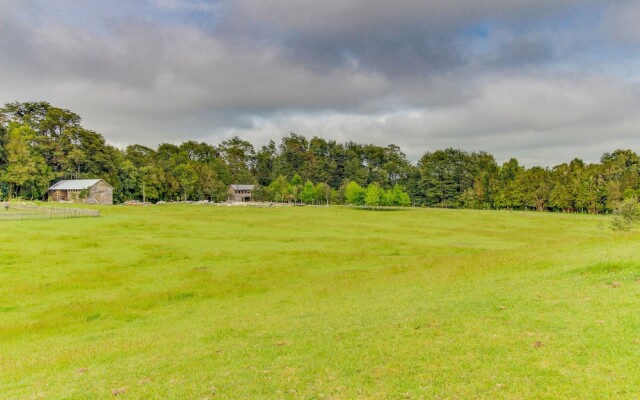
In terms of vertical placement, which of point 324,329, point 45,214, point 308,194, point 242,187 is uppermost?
point 242,187

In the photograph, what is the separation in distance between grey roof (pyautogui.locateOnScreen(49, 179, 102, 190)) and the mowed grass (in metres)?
85.7

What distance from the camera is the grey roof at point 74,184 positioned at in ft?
349

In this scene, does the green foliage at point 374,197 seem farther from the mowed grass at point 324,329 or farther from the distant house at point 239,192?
the mowed grass at point 324,329

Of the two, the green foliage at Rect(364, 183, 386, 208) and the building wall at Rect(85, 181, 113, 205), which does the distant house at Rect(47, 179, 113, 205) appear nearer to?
the building wall at Rect(85, 181, 113, 205)

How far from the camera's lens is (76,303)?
2153 cm

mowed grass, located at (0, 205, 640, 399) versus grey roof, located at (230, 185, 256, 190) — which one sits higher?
grey roof, located at (230, 185, 256, 190)

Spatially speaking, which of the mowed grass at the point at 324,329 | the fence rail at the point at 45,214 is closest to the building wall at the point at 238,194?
the fence rail at the point at 45,214

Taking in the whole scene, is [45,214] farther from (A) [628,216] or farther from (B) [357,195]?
(B) [357,195]

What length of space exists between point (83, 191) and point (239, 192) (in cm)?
6911

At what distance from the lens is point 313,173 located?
178m

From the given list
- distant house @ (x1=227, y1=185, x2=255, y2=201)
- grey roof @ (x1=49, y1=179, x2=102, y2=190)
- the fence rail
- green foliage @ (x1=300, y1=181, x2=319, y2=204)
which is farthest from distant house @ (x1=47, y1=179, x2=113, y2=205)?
green foliage @ (x1=300, y1=181, x2=319, y2=204)

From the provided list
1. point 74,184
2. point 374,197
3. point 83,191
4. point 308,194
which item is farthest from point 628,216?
point 74,184

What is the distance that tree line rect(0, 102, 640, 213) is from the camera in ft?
342

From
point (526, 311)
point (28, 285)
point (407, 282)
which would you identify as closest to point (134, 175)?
point (28, 285)
